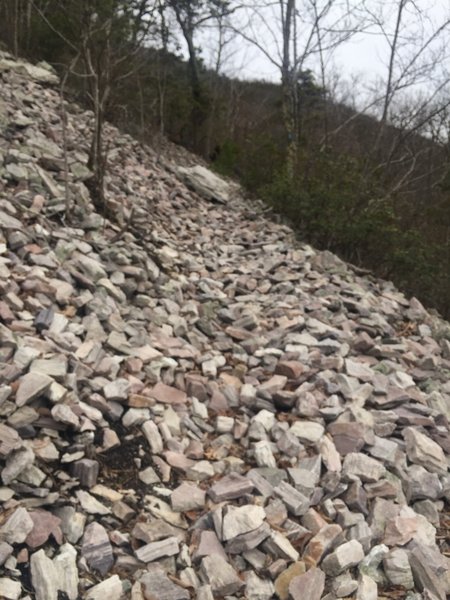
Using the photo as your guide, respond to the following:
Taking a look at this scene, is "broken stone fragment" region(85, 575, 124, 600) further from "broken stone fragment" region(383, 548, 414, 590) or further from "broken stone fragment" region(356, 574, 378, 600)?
"broken stone fragment" region(383, 548, 414, 590)

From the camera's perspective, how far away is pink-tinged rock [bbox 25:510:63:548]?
199 cm

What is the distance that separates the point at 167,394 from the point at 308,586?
1.40 metres

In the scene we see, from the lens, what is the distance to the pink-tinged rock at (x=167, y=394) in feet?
10.1

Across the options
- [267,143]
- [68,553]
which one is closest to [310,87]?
[267,143]

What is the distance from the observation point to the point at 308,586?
2029 millimetres

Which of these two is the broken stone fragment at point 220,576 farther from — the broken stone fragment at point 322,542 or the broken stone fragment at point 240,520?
the broken stone fragment at point 322,542

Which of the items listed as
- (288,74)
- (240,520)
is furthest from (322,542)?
(288,74)

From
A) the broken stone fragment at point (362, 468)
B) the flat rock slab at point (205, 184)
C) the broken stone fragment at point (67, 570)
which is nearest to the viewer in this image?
the broken stone fragment at point (67, 570)

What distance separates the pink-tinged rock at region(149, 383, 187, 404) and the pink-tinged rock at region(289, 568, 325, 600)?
130 centimetres

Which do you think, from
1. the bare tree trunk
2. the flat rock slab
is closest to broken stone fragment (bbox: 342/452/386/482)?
the flat rock slab

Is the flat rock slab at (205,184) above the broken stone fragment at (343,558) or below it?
above

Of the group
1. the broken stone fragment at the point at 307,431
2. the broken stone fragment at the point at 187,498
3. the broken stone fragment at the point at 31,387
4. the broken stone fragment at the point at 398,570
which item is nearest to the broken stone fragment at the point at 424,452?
the broken stone fragment at the point at 307,431

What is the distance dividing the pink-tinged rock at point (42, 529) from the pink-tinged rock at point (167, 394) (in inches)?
41.4

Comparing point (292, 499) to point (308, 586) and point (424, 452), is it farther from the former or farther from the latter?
point (424, 452)
